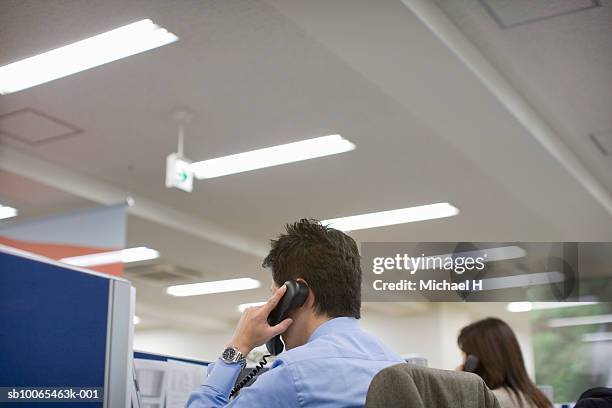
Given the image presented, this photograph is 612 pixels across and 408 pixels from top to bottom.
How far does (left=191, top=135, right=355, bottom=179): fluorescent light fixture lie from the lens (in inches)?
223

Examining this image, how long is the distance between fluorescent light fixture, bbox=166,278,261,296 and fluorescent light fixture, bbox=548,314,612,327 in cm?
719

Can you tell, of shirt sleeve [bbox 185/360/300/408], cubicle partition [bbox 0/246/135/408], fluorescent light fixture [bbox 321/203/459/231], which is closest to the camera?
shirt sleeve [bbox 185/360/300/408]

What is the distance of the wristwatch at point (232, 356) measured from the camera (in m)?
1.61

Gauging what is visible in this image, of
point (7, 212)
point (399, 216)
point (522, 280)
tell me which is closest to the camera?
point (522, 280)

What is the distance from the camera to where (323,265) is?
1656 millimetres

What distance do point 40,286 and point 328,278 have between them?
0.65 m

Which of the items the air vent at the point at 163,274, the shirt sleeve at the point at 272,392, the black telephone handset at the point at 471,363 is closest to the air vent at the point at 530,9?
the black telephone handset at the point at 471,363

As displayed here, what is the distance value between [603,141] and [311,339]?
461cm

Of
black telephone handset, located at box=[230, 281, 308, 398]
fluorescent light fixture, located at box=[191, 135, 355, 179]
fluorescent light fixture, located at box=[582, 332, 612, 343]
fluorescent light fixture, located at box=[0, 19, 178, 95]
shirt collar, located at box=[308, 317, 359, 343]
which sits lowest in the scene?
shirt collar, located at box=[308, 317, 359, 343]

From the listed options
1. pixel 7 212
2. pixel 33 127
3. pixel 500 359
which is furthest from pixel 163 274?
pixel 500 359

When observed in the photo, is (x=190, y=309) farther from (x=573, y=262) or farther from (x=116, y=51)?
(x=573, y=262)

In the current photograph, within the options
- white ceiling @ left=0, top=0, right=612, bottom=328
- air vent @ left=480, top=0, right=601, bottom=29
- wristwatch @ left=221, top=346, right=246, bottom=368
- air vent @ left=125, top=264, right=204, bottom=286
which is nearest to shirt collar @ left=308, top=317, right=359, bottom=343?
wristwatch @ left=221, top=346, right=246, bottom=368

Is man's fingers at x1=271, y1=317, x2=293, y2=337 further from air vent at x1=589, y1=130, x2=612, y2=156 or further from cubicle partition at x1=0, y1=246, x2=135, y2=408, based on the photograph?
air vent at x1=589, y1=130, x2=612, y2=156

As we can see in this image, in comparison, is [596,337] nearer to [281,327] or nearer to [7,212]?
[281,327]
